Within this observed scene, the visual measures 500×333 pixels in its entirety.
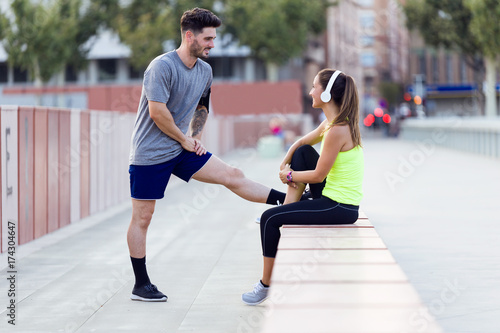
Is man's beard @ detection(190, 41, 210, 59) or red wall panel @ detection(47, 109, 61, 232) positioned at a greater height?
man's beard @ detection(190, 41, 210, 59)

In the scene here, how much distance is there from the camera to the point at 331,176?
520 cm

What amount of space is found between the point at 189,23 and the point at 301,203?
128cm

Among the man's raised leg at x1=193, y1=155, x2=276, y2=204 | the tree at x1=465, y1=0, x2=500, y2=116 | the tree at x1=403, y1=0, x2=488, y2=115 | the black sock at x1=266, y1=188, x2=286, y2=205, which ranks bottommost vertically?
the black sock at x1=266, y1=188, x2=286, y2=205

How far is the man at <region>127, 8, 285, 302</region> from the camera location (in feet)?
17.3

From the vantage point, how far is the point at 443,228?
8.98m

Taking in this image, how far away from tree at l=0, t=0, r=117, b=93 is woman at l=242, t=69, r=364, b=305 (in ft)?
137

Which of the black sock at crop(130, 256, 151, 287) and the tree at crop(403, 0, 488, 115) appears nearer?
the black sock at crop(130, 256, 151, 287)

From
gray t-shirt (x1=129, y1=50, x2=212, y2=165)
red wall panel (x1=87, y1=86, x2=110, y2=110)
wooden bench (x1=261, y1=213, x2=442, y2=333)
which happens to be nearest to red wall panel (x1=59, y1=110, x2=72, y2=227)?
gray t-shirt (x1=129, y1=50, x2=212, y2=165)

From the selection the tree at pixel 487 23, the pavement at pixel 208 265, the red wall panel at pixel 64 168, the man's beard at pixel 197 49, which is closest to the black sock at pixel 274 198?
the pavement at pixel 208 265

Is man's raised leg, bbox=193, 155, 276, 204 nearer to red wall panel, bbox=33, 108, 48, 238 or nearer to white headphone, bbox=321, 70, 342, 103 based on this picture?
white headphone, bbox=321, 70, 342, 103

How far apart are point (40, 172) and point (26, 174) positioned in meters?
0.48

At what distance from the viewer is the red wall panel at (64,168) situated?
373 inches

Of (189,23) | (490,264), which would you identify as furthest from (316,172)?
(490,264)

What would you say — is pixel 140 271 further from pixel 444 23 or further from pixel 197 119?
pixel 444 23
